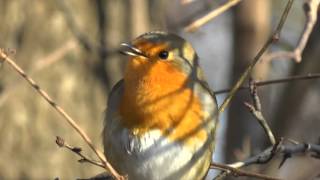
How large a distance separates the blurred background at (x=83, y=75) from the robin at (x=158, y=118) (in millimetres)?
1524

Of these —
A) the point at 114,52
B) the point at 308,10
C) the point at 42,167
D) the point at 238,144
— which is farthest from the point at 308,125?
the point at 308,10

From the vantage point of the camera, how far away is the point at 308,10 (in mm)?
2611

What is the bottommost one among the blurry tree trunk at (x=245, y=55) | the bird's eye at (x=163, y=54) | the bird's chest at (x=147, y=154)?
the blurry tree trunk at (x=245, y=55)

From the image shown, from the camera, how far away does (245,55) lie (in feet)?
16.3

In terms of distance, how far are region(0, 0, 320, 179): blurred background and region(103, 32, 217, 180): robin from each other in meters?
1.52

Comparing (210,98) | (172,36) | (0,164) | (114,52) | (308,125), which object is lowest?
(308,125)

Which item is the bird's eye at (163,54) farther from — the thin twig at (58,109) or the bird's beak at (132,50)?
the thin twig at (58,109)

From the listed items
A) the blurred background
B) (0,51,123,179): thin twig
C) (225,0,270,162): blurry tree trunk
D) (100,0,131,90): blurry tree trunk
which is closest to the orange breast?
(0,51,123,179): thin twig

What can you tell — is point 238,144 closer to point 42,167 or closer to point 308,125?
point 308,125

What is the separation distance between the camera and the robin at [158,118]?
2871 mm

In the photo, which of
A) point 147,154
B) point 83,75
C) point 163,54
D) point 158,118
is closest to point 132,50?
point 163,54

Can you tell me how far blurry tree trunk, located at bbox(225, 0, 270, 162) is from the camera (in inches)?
192

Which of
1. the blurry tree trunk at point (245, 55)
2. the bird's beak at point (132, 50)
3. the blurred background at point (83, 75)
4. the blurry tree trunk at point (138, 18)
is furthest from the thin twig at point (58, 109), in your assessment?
the blurry tree trunk at point (138, 18)

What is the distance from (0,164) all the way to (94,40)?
936 mm
